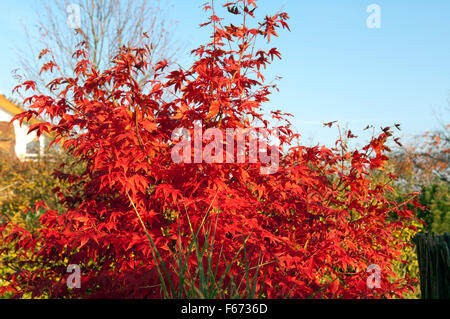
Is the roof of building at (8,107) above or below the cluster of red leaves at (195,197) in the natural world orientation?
above

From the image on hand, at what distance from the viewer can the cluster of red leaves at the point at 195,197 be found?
2.99 meters

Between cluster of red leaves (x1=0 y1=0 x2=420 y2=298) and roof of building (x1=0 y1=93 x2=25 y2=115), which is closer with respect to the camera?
cluster of red leaves (x1=0 y1=0 x2=420 y2=298)

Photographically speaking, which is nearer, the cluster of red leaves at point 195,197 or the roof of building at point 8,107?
the cluster of red leaves at point 195,197

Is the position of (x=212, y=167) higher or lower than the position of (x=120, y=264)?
higher

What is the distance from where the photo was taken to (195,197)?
124 inches

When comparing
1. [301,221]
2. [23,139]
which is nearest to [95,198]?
[301,221]

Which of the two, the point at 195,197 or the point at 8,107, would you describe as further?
the point at 8,107

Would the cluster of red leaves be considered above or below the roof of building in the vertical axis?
below

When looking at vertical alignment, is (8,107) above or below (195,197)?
above

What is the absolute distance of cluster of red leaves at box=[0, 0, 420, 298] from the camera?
2.99 m
